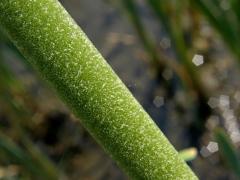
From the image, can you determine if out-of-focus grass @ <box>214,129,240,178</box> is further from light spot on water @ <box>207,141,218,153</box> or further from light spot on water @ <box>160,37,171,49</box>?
light spot on water @ <box>160,37,171,49</box>

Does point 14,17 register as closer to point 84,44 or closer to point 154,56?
point 84,44

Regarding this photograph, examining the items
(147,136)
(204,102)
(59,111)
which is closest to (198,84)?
(204,102)

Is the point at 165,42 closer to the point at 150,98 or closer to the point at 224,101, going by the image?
the point at 150,98

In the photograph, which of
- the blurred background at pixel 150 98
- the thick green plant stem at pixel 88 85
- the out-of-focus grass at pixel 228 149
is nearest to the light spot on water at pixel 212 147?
the blurred background at pixel 150 98

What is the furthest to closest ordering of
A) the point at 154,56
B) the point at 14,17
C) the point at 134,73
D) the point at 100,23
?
the point at 100,23 < the point at 134,73 < the point at 154,56 < the point at 14,17

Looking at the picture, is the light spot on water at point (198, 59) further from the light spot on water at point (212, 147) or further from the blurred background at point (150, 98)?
the light spot on water at point (212, 147)
